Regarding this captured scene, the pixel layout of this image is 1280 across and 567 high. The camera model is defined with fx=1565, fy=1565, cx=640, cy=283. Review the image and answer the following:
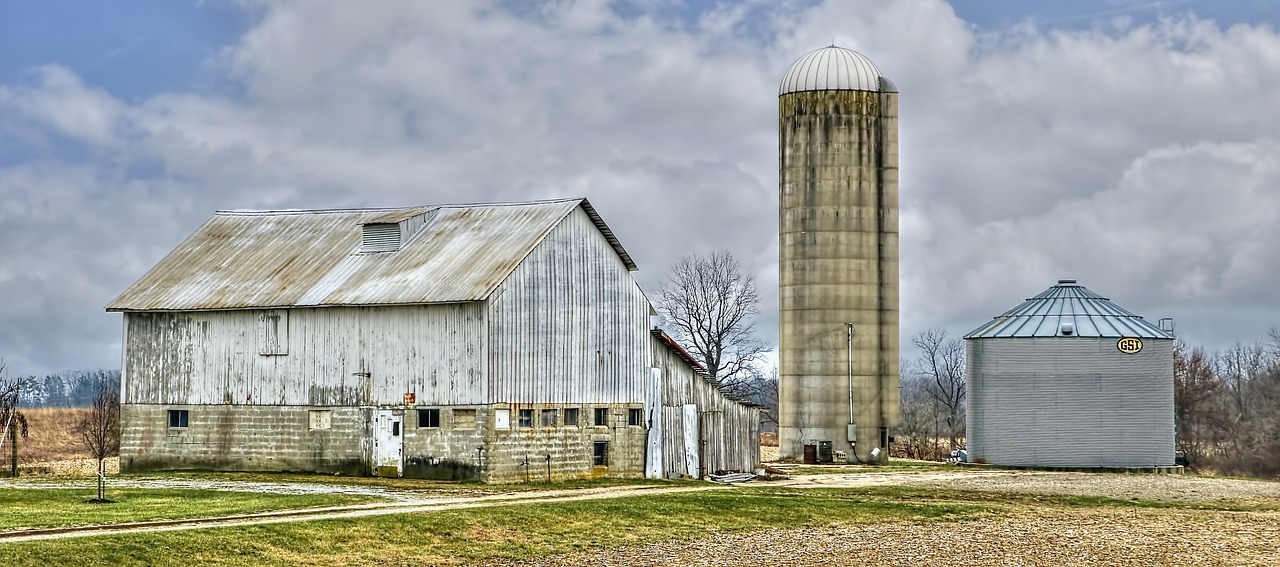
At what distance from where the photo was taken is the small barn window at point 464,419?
4509cm

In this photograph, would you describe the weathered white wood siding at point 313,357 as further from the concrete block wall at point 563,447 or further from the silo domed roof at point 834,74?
the silo domed roof at point 834,74

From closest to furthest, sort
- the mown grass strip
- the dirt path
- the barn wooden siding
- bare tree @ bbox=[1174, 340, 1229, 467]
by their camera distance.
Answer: the mown grass strip, the dirt path, the barn wooden siding, bare tree @ bbox=[1174, 340, 1229, 467]

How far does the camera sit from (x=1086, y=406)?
68.9 m

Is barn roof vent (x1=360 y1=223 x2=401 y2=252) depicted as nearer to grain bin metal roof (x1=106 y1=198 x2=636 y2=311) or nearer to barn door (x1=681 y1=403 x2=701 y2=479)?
grain bin metal roof (x1=106 y1=198 x2=636 y2=311)

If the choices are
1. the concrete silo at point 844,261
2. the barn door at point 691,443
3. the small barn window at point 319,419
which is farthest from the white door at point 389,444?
the concrete silo at point 844,261

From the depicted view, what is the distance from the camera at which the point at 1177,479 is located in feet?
194

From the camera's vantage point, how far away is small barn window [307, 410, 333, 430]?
155 feet

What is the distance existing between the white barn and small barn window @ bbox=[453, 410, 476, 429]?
3.0 inches

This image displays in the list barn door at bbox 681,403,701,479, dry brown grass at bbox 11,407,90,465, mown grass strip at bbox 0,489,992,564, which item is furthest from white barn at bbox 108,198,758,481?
dry brown grass at bbox 11,407,90,465

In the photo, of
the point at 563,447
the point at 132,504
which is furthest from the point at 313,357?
the point at 132,504

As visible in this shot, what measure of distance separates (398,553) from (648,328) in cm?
2345

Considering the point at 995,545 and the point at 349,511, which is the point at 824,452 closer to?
the point at 995,545

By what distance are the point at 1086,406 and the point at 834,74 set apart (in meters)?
18.4

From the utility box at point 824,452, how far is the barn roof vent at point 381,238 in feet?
83.8
